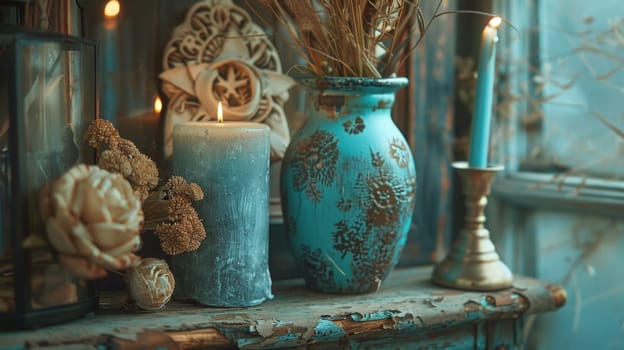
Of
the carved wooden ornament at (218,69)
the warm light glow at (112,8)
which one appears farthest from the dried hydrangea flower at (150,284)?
the warm light glow at (112,8)

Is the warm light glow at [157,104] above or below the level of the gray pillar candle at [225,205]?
above

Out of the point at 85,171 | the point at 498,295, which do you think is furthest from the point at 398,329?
the point at 85,171

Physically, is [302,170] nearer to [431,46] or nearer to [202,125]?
[202,125]

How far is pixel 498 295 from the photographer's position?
0.88 meters

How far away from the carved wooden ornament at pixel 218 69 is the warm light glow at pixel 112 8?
7 cm

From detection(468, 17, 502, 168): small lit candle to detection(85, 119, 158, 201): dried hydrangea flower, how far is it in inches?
15.4

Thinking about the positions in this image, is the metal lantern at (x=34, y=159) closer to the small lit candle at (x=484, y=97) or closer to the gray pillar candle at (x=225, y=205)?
the gray pillar candle at (x=225, y=205)

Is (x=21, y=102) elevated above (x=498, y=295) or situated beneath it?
elevated above

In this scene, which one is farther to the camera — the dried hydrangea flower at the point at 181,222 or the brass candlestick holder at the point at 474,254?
the brass candlestick holder at the point at 474,254

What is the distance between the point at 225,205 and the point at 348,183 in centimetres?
14

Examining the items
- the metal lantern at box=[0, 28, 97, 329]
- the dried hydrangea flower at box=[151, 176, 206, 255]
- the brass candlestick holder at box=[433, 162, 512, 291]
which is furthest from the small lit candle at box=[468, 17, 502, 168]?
the metal lantern at box=[0, 28, 97, 329]

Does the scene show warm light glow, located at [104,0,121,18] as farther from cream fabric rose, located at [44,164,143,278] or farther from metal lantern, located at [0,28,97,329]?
cream fabric rose, located at [44,164,143,278]

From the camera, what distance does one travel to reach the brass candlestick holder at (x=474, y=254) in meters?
0.89

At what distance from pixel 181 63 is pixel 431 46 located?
1.26 ft
